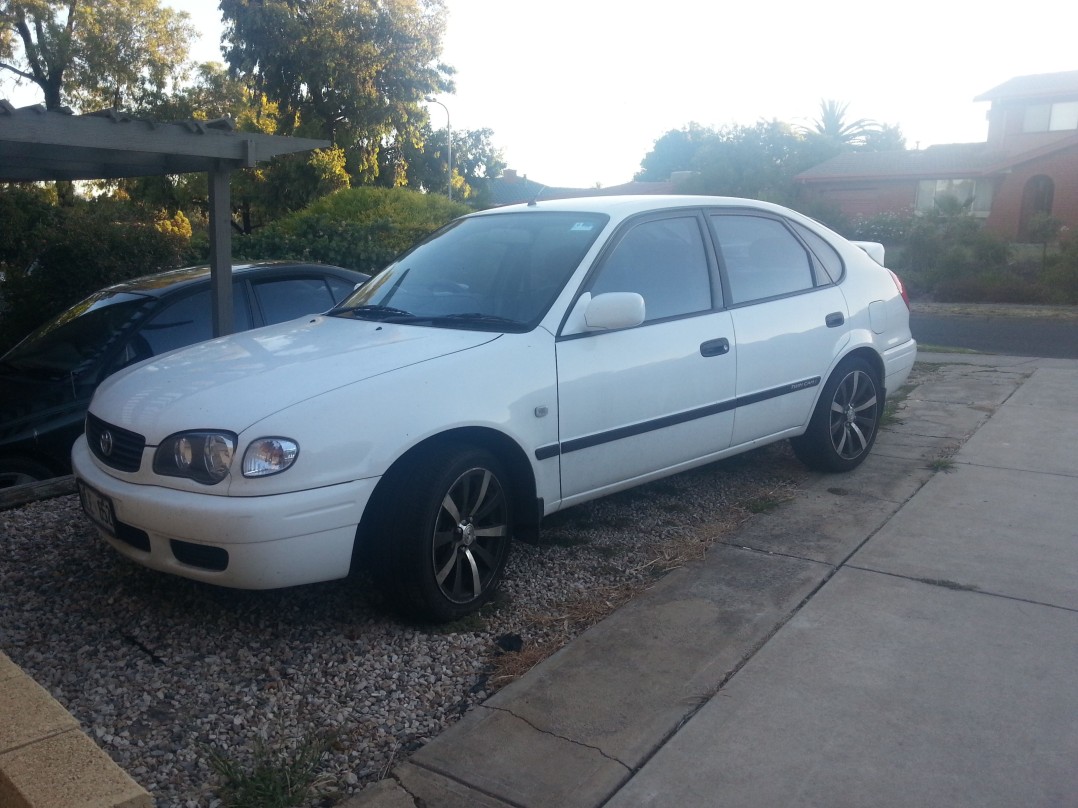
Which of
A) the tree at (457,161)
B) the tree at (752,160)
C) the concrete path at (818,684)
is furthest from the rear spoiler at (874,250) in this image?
the tree at (752,160)

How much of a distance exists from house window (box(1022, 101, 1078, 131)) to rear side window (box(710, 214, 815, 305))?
125 feet

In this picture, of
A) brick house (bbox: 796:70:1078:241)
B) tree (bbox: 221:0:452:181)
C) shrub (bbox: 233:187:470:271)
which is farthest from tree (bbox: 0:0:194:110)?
brick house (bbox: 796:70:1078:241)

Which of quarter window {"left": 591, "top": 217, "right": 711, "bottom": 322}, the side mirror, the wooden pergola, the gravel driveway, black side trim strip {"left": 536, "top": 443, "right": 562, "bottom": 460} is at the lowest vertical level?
the gravel driveway

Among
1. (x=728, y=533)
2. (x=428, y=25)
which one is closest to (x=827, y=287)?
(x=728, y=533)

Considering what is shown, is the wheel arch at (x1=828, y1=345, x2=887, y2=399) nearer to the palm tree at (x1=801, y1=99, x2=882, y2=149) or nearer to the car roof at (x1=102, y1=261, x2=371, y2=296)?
the car roof at (x1=102, y1=261, x2=371, y2=296)

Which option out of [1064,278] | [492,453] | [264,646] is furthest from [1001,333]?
[264,646]

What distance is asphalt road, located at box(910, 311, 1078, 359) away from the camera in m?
13.5

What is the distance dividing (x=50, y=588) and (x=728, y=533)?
10.4ft

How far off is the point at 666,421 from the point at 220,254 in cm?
306

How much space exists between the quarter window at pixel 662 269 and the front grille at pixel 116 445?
2074 millimetres

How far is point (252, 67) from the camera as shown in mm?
29969

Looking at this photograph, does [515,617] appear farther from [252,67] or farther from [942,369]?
[252,67]

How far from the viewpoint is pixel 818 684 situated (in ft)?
11.2

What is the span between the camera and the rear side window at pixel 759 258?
17.2 feet
